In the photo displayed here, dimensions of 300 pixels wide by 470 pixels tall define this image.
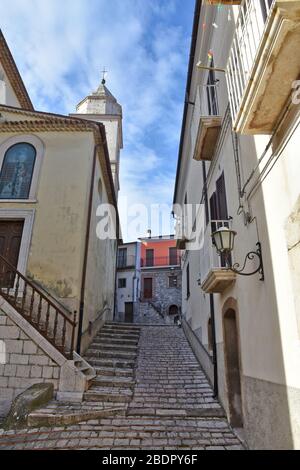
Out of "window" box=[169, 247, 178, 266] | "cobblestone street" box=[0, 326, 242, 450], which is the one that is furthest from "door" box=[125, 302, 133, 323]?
"cobblestone street" box=[0, 326, 242, 450]

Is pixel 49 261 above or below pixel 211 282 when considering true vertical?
above

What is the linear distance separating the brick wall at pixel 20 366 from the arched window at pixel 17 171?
15.8ft

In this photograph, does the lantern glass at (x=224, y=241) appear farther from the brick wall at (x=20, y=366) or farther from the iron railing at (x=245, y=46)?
the brick wall at (x=20, y=366)

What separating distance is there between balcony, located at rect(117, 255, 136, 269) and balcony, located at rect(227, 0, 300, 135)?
26722 millimetres

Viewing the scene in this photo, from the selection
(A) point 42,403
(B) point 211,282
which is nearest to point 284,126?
(B) point 211,282

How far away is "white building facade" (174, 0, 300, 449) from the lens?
2.93m

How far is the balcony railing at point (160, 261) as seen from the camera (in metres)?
31.4

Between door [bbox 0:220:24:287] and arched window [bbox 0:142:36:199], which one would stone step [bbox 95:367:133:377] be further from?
arched window [bbox 0:142:36:199]

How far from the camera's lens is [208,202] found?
305 inches

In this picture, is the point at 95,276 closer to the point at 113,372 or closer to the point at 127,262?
the point at 113,372

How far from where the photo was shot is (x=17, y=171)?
32.1 ft

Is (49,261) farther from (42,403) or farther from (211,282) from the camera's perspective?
(211,282)
